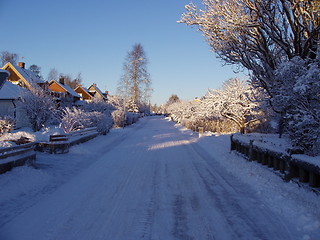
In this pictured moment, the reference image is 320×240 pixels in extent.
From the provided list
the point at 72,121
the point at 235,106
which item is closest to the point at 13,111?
the point at 72,121

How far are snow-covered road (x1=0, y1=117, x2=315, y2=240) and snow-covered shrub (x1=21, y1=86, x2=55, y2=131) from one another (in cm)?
1430

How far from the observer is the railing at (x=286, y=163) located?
6.05 metres

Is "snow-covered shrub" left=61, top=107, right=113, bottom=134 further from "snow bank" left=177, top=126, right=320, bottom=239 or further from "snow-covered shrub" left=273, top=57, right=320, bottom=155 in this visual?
"snow-covered shrub" left=273, top=57, right=320, bottom=155

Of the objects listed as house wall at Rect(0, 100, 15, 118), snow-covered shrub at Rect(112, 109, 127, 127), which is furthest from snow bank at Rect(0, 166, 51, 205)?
snow-covered shrub at Rect(112, 109, 127, 127)

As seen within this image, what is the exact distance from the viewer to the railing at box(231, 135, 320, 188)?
6.05 meters

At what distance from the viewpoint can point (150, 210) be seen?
5312 mm

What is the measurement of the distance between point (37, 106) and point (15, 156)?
14.1m

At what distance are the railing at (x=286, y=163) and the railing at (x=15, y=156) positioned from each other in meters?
7.55

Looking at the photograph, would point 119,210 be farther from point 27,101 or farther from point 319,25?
point 27,101

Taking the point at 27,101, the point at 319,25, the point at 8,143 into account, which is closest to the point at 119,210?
the point at 8,143

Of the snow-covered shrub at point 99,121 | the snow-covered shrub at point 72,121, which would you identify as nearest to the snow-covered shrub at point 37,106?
the snow-covered shrub at point 99,121

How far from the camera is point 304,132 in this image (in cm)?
738

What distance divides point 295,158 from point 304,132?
1029mm

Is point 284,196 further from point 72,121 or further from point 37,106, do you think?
point 37,106
